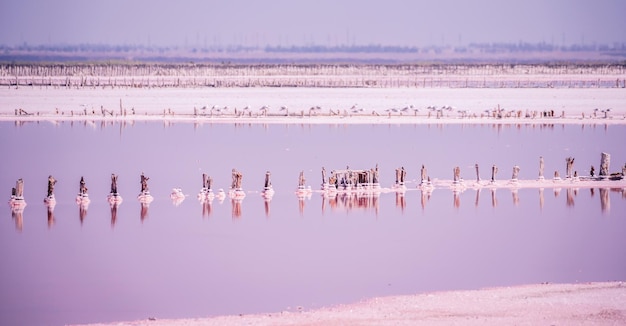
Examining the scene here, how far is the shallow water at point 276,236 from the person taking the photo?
1659 centimetres

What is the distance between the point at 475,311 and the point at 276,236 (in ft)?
22.7

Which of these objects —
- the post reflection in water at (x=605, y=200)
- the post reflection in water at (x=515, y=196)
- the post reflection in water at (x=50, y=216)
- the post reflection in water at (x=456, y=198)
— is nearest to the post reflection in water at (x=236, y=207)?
the post reflection in water at (x=50, y=216)

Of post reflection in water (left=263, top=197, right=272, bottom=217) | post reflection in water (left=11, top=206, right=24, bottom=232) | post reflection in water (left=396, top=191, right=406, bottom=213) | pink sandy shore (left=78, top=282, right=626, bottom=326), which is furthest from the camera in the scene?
post reflection in water (left=396, top=191, right=406, bottom=213)

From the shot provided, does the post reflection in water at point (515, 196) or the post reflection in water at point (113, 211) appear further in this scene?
the post reflection in water at point (515, 196)

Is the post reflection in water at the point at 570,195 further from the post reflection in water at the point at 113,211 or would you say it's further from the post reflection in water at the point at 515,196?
the post reflection in water at the point at 113,211

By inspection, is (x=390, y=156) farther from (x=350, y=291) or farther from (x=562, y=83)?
(x=562, y=83)

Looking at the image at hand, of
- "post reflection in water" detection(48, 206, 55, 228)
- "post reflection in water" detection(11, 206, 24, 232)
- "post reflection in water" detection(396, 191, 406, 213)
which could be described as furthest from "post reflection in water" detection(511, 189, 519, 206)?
"post reflection in water" detection(11, 206, 24, 232)

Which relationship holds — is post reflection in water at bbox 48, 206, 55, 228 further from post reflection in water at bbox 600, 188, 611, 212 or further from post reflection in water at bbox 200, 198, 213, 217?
post reflection in water at bbox 600, 188, 611, 212

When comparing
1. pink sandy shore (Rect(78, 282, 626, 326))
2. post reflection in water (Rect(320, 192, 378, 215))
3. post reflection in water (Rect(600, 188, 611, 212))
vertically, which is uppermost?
post reflection in water (Rect(320, 192, 378, 215))

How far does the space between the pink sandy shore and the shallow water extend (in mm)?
625

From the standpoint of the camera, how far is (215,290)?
655 inches

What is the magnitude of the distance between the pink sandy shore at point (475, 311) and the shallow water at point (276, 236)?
2.05 ft

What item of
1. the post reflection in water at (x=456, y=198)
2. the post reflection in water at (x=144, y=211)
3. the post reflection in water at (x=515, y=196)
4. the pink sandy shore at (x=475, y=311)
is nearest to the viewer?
the pink sandy shore at (x=475, y=311)

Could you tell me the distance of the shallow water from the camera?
54.4ft
